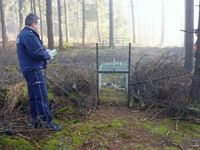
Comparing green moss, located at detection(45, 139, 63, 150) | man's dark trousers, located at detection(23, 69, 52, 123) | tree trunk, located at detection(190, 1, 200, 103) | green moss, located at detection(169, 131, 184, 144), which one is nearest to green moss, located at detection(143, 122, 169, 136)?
green moss, located at detection(169, 131, 184, 144)

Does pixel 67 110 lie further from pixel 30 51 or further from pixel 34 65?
pixel 30 51

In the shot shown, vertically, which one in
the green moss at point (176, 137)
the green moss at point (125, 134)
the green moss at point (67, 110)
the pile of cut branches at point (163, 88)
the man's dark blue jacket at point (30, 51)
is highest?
the man's dark blue jacket at point (30, 51)

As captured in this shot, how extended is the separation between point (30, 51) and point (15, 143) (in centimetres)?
164

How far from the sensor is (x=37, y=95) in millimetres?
6254

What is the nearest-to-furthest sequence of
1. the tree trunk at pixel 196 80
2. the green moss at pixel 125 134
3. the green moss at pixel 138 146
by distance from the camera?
the green moss at pixel 138 146 < the green moss at pixel 125 134 < the tree trunk at pixel 196 80

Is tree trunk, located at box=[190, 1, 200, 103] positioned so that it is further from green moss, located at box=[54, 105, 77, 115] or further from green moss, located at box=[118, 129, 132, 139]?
green moss, located at box=[54, 105, 77, 115]

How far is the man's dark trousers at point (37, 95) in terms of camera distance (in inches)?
244

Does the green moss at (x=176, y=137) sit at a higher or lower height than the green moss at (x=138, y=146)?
higher

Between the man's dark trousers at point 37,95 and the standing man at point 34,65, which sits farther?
the man's dark trousers at point 37,95

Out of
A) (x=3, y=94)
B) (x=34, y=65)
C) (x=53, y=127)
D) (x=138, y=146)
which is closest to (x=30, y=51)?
(x=34, y=65)

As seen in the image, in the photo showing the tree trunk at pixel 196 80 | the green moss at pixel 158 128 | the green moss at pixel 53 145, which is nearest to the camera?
the green moss at pixel 53 145

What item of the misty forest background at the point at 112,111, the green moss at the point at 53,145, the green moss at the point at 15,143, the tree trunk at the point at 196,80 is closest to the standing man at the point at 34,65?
the misty forest background at the point at 112,111

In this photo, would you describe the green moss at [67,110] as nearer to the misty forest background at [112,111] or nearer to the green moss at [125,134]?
the misty forest background at [112,111]

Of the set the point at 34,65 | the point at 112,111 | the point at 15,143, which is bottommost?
the point at 112,111
